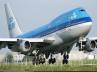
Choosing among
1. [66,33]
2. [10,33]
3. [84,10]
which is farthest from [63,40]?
[10,33]

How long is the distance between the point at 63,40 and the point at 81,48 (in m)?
2.83

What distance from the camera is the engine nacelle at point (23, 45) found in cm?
5475

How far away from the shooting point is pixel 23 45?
180 feet

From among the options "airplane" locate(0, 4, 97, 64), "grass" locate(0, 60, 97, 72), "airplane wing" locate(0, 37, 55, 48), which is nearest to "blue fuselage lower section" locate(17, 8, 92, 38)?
"airplane" locate(0, 4, 97, 64)

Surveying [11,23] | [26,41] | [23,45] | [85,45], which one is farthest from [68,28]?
[11,23]

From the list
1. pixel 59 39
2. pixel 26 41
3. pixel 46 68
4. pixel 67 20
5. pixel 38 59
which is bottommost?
pixel 46 68

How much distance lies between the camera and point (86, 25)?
52.8 meters

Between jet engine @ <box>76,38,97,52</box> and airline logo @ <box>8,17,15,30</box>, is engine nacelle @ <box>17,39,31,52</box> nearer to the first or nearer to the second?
jet engine @ <box>76,38,97,52</box>

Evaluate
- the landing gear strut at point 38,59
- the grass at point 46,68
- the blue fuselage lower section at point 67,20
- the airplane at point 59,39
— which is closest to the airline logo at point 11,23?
the airplane at point 59,39

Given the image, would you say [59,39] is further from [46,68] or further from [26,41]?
[46,68]

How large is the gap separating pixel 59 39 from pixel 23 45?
5.02m

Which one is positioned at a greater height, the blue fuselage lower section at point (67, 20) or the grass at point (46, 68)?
the blue fuselage lower section at point (67, 20)

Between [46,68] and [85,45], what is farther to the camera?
[85,45]

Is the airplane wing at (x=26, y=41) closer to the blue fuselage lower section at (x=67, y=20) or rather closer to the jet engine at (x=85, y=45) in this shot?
the blue fuselage lower section at (x=67, y=20)
